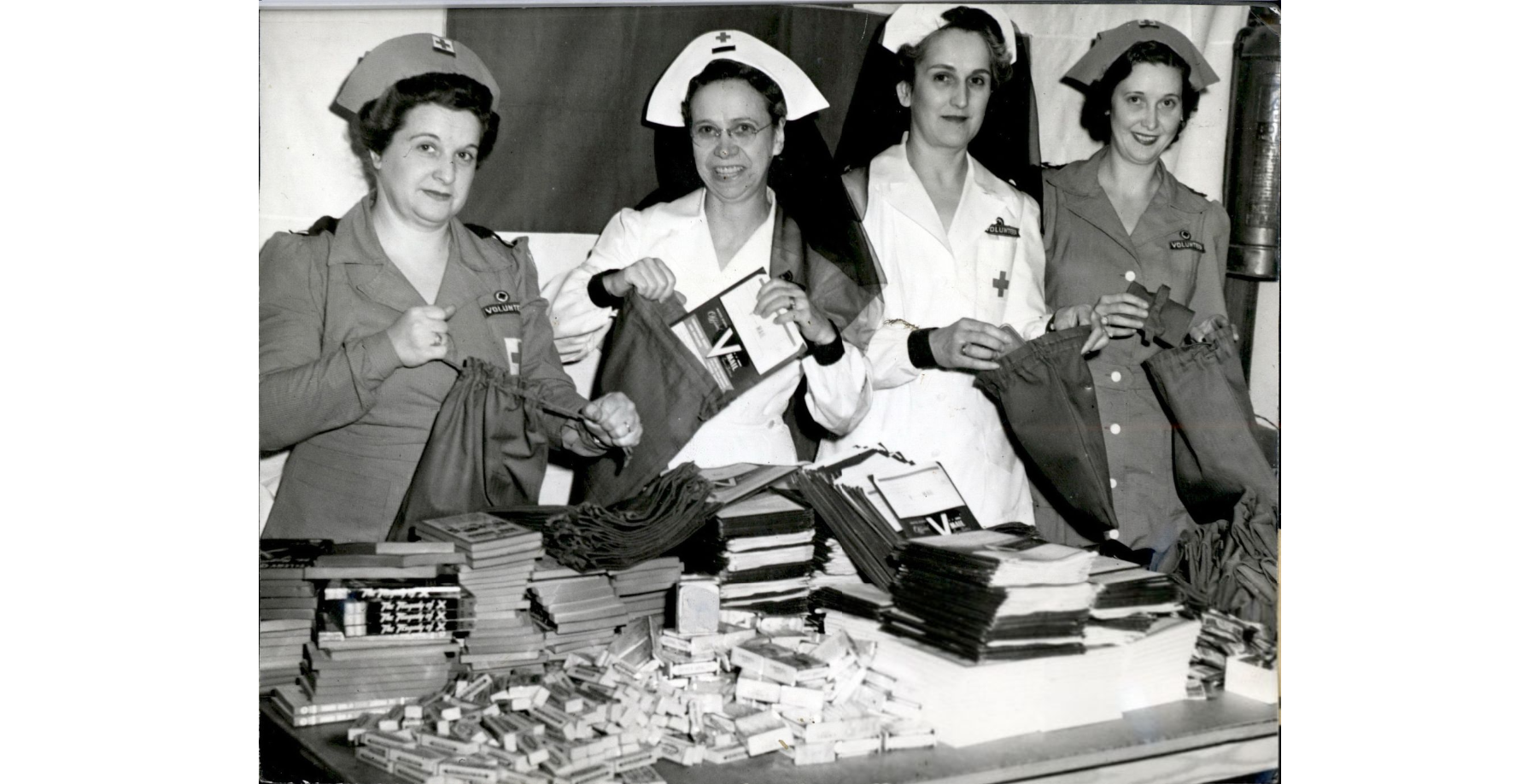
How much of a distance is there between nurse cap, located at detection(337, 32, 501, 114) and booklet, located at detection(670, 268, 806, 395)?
1050mm

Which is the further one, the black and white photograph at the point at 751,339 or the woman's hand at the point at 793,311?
the woman's hand at the point at 793,311

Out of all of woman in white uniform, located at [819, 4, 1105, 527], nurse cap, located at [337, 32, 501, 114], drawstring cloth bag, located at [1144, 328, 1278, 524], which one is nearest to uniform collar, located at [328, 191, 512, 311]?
nurse cap, located at [337, 32, 501, 114]

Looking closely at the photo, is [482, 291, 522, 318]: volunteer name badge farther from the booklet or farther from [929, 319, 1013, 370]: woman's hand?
[929, 319, 1013, 370]: woman's hand

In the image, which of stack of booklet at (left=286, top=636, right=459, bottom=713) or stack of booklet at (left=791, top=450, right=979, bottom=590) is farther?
stack of booklet at (left=791, top=450, right=979, bottom=590)

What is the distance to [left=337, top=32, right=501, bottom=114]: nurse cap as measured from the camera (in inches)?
152

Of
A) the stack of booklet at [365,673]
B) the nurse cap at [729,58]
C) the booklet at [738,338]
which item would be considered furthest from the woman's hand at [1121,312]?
the stack of booklet at [365,673]

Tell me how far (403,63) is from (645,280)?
3.33ft

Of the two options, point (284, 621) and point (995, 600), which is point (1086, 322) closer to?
point (995, 600)

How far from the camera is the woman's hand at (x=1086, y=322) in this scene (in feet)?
13.4

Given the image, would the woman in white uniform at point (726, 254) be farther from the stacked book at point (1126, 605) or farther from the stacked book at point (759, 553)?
the stacked book at point (1126, 605)

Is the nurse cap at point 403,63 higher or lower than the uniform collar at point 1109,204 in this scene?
higher

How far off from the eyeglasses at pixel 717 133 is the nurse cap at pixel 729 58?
6 centimetres

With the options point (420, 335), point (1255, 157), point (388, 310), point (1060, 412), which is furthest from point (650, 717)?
point (1255, 157)

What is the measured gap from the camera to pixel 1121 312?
4.09 m
